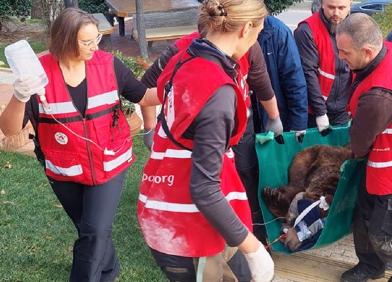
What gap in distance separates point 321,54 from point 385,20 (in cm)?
701

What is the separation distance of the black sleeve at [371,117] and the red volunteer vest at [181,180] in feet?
3.66

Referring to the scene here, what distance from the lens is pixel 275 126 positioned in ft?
12.6

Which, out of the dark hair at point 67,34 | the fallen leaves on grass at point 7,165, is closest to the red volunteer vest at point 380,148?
the dark hair at point 67,34

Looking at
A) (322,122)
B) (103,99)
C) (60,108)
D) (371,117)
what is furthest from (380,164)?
(60,108)

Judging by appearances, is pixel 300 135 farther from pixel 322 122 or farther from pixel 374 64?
pixel 374 64

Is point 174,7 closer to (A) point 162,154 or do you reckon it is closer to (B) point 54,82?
(B) point 54,82

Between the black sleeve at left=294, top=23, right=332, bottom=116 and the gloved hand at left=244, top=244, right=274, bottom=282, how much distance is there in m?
2.14

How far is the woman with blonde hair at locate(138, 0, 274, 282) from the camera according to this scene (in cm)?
193

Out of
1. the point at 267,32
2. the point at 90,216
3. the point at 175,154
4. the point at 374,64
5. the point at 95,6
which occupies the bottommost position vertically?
the point at 95,6

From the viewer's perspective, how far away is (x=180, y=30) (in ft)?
34.3

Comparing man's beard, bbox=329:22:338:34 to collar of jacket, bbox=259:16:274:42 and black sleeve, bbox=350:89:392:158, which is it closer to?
collar of jacket, bbox=259:16:274:42

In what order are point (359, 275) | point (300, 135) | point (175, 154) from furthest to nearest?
point (300, 135)
point (359, 275)
point (175, 154)

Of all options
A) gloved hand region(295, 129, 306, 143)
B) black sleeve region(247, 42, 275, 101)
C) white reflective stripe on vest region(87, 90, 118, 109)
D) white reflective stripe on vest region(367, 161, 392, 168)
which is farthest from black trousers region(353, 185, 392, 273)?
white reflective stripe on vest region(87, 90, 118, 109)

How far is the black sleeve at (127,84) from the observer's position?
326 cm
